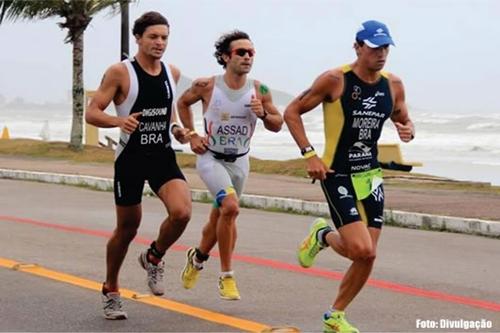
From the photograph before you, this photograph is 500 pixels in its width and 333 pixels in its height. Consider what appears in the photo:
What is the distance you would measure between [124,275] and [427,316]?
297cm

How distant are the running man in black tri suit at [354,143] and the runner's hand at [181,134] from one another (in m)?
1.17

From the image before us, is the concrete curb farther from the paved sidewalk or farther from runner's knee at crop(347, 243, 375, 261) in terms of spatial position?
runner's knee at crop(347, 243, 375, 261)

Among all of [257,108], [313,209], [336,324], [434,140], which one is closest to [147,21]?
[257,108]

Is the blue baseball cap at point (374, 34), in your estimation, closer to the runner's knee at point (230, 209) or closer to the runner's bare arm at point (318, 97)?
the runner's bare arm at point (318, 97)

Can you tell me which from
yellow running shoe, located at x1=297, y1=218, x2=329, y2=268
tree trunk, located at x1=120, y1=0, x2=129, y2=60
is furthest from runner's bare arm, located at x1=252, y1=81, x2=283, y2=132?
tree trunk, located at x1=120, y1=0, x2=129, y2=60

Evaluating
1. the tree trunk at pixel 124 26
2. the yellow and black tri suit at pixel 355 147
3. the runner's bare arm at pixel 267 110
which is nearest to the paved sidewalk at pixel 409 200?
the tree trunk at pixel 124 26

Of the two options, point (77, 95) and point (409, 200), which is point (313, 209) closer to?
point (409, 200)

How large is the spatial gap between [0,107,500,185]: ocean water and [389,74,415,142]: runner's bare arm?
2181 centimetres

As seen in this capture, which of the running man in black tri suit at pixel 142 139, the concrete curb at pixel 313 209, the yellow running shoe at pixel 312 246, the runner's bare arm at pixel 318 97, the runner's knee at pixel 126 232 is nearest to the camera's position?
the runner's bare arm at pixel 318 97

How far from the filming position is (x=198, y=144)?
8695mm

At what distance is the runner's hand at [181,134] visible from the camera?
26.9ft

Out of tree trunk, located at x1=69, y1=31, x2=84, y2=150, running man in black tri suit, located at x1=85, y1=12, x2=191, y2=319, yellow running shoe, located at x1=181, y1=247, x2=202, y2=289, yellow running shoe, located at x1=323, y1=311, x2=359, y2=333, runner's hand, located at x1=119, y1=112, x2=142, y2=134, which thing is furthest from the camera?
tree trunk, located at x1=69, y1=31, x2=84, y2=150

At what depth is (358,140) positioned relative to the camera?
725 cm

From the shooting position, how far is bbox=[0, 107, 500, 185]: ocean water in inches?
1457
